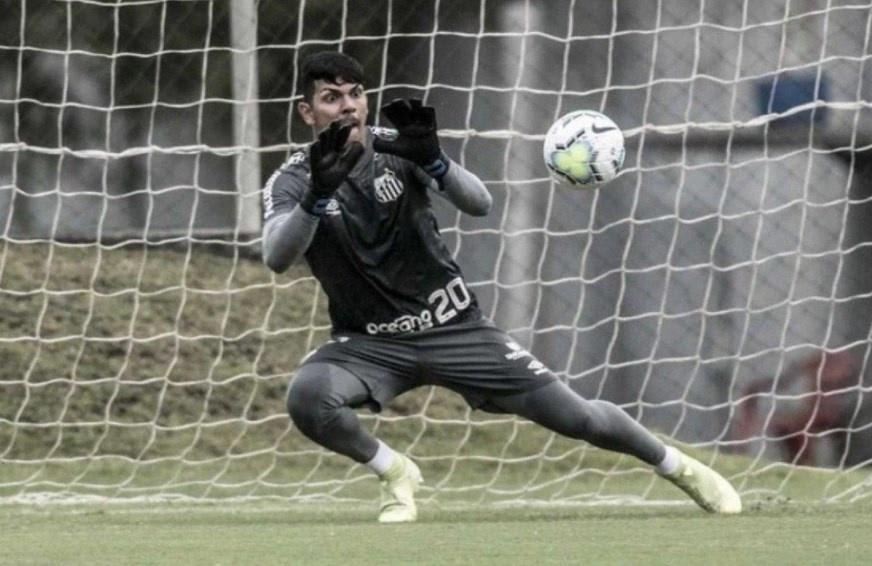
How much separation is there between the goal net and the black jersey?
9.46 feet

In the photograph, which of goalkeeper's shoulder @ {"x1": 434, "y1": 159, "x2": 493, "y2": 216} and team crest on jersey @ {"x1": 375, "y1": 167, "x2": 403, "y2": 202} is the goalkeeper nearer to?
team crest on jersey @ {"x1": 375, "y1": 167, "x2": 403, "y2": 202}

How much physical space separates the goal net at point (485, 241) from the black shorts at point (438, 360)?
281 centimetres

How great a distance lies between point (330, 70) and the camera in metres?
6.94

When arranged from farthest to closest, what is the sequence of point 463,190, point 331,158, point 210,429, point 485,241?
point 485,241 < point 210,429 < point 463,190 < point 331,158

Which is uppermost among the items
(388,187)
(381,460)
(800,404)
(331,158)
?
(331,158)

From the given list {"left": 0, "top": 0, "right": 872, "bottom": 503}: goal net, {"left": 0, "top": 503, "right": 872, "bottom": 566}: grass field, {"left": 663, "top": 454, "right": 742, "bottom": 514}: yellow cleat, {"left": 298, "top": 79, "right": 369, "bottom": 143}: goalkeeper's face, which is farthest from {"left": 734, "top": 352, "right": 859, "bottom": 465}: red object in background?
{"left": 298, "top": 79, "right": 369, "bottom": 143}: goalkeeper's face

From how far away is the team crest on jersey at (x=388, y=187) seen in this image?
7082 millimetres

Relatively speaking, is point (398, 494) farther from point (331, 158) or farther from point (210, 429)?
point (210, 429)

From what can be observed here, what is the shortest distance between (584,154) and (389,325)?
0.92 metres

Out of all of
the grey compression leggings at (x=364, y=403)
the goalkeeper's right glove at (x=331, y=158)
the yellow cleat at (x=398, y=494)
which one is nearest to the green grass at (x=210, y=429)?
the yellow cleat at (x=398, y=494)

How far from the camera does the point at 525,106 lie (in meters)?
11.0

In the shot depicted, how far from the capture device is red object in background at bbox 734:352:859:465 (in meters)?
11.4

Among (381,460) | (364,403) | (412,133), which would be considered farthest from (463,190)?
(381,460)

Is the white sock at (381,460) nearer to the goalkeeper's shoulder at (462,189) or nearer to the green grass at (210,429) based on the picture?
the green grass at (210,429)
